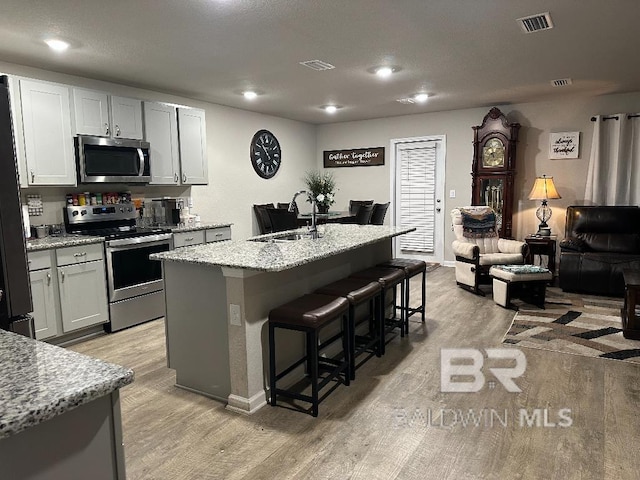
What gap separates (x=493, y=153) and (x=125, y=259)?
5.04 meters

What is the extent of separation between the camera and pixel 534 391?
290cm

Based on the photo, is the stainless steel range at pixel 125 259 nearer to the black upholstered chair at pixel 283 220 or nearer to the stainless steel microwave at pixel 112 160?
the stainless steel microwave at pixel 112 160

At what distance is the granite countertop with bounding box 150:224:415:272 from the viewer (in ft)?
8.31

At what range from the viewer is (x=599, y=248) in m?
5.59

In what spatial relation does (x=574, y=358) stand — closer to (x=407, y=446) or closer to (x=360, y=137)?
(x=407, y=446)

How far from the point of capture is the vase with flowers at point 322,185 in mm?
7203

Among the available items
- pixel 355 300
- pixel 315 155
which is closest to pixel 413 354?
pixel 355 300

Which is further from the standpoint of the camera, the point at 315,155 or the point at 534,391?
the point at 315,155

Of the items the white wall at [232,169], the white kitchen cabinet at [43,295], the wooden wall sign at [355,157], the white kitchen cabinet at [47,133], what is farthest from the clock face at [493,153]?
the white kitchen cabinet at [43,295]

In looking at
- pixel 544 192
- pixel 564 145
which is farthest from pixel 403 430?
pixel 564 145

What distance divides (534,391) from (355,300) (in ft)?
4.19

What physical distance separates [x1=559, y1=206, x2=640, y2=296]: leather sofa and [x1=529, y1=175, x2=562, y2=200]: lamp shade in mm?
327

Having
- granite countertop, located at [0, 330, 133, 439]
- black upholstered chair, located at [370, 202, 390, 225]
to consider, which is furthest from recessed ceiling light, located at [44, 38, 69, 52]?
black upholstered chair, located at [370, 202, 390, 225]

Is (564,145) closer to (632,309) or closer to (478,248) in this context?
(478,248)
